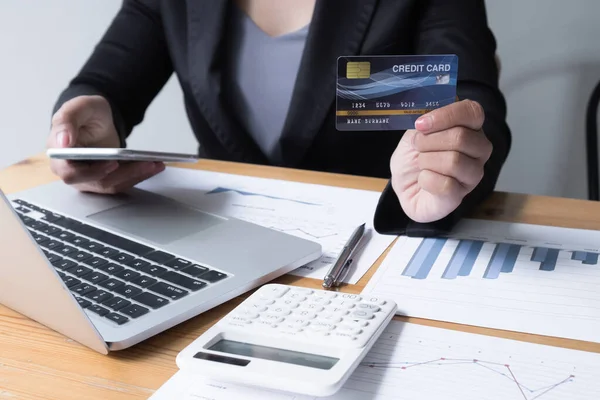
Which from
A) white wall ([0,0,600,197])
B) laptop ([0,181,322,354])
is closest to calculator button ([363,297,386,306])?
laptop ([0,181,322,354])

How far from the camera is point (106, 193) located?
840 millimetres

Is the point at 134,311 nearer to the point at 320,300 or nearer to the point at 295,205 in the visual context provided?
the point at 320,300

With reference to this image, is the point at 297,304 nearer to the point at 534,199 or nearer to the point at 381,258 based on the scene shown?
the point at 381,258

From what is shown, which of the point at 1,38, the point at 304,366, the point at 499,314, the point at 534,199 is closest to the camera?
the point at 304,366

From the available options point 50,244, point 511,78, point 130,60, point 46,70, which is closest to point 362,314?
point 50,244

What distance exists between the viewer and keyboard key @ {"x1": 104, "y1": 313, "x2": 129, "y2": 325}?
20.7 inches

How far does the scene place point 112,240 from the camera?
683 millimetres

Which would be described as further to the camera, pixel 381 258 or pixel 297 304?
pixel 381 258

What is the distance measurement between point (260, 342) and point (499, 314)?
20 centimetres

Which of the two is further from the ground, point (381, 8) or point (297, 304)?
point (381, 8)

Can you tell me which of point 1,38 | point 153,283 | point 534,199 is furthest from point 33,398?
point 1,38

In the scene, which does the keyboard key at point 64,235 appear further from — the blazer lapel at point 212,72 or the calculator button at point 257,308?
the blazer lapel at point 212,72

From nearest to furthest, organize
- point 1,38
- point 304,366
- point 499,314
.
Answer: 1. point 304,366
2. point 499,314
3. point 1,38

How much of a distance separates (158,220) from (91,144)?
0.89 feet
